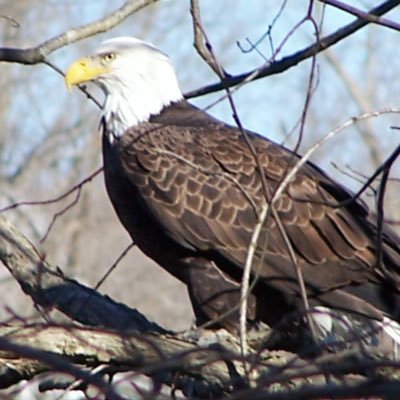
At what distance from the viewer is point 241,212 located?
16.8 feet

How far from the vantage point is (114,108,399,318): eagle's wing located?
5.03 metres

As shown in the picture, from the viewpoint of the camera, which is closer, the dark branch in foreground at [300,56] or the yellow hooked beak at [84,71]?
the dark branch in foreground at [300,56]

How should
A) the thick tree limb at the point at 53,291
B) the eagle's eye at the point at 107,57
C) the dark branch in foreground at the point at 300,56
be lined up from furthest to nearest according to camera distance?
the eagle's eye at the point at 107,57
the thick tree limb at the point at 53,291
the dark branch in foreground at the point at 300,56

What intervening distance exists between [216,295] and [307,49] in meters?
1.36

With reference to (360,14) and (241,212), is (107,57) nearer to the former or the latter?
(241,212)

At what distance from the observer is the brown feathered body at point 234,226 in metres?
4.98

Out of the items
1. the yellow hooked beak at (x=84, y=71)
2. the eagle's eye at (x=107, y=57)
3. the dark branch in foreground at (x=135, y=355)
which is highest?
the eagle's eye at (x=107, y=57)

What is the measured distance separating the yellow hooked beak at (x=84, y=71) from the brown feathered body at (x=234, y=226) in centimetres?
39

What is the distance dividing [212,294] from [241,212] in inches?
15.1

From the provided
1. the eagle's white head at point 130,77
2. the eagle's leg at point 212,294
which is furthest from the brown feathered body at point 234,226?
the eagle's white head at point 130,77

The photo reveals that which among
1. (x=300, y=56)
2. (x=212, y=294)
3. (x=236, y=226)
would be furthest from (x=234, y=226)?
(x=300, y=56)

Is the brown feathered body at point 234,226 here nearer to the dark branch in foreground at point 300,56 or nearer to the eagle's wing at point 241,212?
the eagle's wing at point 241,212

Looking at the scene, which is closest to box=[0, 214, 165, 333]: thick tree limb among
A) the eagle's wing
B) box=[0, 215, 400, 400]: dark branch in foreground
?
box=[0, 215, 400, 400]: dark branch in foreground

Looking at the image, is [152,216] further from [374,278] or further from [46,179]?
[46,179]
